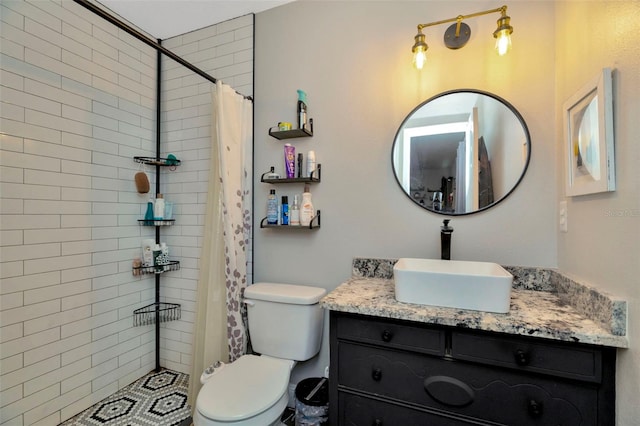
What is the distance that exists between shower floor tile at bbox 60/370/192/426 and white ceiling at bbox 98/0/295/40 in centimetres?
262

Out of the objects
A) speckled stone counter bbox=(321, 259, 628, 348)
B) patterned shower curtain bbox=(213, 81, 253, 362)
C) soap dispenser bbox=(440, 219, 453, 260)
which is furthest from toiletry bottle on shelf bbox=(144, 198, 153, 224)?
soap dispenser bbox=(440, 219, 453, 260)

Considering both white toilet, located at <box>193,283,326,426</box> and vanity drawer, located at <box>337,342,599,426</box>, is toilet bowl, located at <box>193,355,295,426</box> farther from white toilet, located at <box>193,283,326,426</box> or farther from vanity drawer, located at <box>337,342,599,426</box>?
vanity drawer, located at <box>337,342,599,426</box>

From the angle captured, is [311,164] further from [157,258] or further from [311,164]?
[157,258]

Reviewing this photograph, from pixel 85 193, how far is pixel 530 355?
2408 mm

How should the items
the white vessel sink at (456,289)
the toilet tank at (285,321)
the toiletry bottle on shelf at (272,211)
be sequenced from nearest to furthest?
the white vessel sink at (456,289)
the toilet tank at (285,321)
the toiletry bottle on shelf at (272,211)

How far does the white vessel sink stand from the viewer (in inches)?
41.1

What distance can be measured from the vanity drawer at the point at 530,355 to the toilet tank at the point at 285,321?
0.77 metres

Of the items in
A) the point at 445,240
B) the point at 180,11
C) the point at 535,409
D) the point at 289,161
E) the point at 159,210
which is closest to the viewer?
the point at 535,409

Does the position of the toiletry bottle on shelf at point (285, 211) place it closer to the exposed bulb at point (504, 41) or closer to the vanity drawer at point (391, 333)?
the vanity drawer at point (391, 333)

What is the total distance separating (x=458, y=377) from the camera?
1050 mm

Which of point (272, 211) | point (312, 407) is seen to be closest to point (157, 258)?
point (272, 211)

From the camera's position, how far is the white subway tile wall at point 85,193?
4.90ft

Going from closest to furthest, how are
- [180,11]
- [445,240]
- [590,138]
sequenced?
[590,138], [445,240], [180,11]

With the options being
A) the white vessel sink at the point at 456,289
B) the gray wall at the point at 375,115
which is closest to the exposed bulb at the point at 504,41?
the gray wall at the point at 375,115
